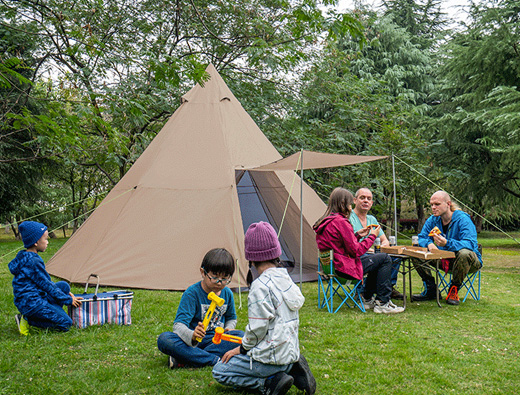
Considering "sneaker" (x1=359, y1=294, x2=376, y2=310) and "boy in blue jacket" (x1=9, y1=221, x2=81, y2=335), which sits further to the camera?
"sneaker" (x1=359, y1=294, x2=376, y2=310)

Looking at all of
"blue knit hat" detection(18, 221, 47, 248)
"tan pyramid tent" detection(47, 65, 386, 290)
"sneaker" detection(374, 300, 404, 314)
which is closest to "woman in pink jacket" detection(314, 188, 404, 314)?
"sneaker" detection(374, 300, 404, 314)

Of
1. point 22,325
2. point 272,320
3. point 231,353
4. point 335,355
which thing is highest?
point 272,320

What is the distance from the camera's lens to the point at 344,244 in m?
4.77

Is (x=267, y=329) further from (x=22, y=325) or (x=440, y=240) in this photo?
(x=440, y=240)

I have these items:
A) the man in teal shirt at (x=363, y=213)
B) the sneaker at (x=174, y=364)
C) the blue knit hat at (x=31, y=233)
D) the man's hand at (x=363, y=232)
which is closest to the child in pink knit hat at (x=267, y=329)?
the sneaker at (x=174, y=364)

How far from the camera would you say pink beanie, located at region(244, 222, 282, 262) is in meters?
2.54

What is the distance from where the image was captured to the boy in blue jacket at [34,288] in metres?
3.81

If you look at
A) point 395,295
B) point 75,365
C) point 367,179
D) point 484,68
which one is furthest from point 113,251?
point 484,68

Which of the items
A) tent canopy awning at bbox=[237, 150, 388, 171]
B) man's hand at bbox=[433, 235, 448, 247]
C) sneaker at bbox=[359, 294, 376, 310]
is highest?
tent canopy awning at bbox=[237, 150, 388, 171]

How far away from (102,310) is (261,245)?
7.18 ft

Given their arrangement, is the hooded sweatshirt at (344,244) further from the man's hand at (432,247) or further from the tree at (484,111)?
the tree at (484,111)

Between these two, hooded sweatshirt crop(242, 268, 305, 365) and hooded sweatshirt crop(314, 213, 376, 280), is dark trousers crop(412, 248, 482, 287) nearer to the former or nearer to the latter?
hooded sweatshirt crop(314, 213, 376, 280)

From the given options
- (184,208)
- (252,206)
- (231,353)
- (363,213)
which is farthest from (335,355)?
(252,206)

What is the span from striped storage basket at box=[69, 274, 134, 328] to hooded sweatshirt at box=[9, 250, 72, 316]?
0.78 feet
